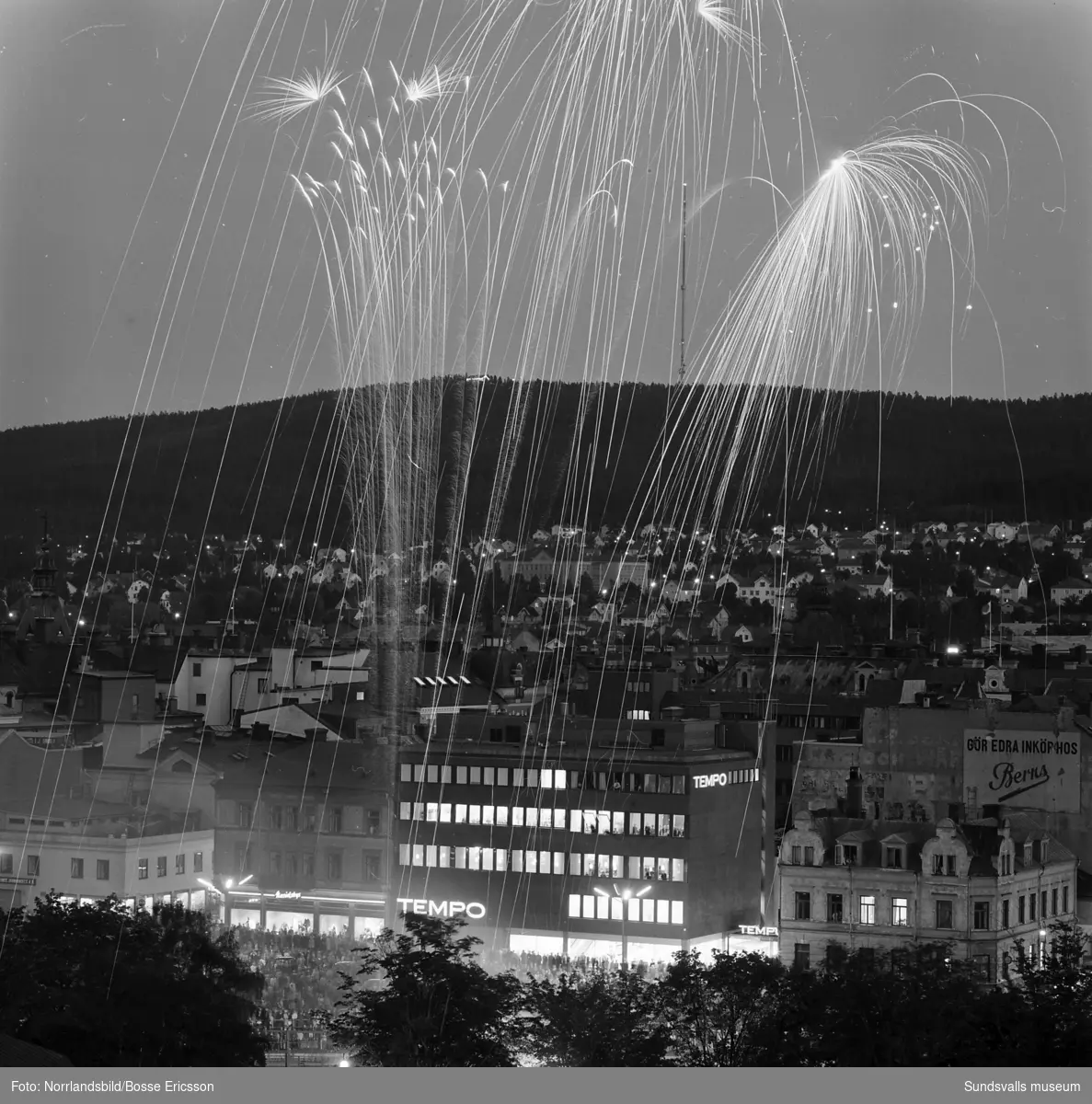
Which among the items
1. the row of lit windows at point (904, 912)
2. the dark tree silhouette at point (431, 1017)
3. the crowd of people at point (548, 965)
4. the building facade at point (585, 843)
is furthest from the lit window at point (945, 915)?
the dark tree silhouette at point (431, 1017)

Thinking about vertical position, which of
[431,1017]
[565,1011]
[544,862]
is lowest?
[431,1017]

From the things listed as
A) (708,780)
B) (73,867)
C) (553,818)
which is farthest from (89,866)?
(708,780)

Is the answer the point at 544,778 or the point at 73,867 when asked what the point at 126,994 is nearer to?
the point at 544,778

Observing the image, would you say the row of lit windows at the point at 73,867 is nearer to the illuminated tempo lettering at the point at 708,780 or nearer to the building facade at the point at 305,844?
the building facade at the point at 305,844

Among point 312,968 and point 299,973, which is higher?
point 312,968

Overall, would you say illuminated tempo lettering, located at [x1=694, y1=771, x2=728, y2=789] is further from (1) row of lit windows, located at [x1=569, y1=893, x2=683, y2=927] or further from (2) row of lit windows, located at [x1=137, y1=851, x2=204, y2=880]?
(2) row of lit windows, located at [x1=137, y1=851, x2=204, y2=880]
